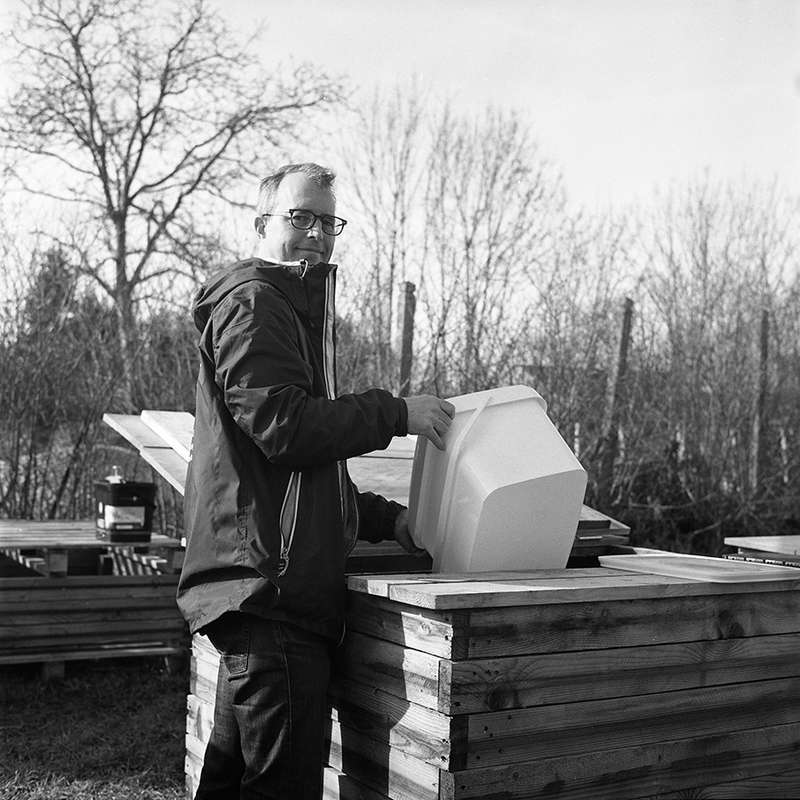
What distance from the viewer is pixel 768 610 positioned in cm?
279

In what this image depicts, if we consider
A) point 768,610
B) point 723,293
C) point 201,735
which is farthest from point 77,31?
point 768,610

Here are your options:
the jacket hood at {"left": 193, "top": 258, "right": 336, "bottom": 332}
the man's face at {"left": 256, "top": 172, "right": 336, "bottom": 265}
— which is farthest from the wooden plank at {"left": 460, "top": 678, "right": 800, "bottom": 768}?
the man's face at {"left": 256, "top": 172, "right": 336, "bottom": 265}

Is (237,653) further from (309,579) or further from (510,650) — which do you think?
(510,650)

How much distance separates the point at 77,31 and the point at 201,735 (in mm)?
10007

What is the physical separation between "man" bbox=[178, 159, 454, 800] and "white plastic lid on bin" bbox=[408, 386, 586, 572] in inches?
11.8

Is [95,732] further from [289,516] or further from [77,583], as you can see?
[289,516]

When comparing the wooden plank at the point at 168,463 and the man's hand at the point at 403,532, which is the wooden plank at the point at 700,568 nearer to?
the man's hand at the point at 403,532

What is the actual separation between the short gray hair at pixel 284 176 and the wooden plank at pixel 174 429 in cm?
118

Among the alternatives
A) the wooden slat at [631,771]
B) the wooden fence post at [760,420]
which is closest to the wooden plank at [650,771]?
the wooden slat at [631,771]

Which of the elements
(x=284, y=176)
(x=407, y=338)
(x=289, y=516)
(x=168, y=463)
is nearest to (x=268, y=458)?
(x=289, y=516)

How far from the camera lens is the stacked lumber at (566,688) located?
2.32 meters

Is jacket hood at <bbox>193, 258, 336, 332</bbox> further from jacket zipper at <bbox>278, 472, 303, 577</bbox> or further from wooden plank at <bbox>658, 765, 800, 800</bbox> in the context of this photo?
wooden plank at <bbox>658, 765, 800, 800</bbox>

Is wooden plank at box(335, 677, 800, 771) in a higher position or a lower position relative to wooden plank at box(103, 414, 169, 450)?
lower

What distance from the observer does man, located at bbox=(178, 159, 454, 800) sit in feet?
7.63
